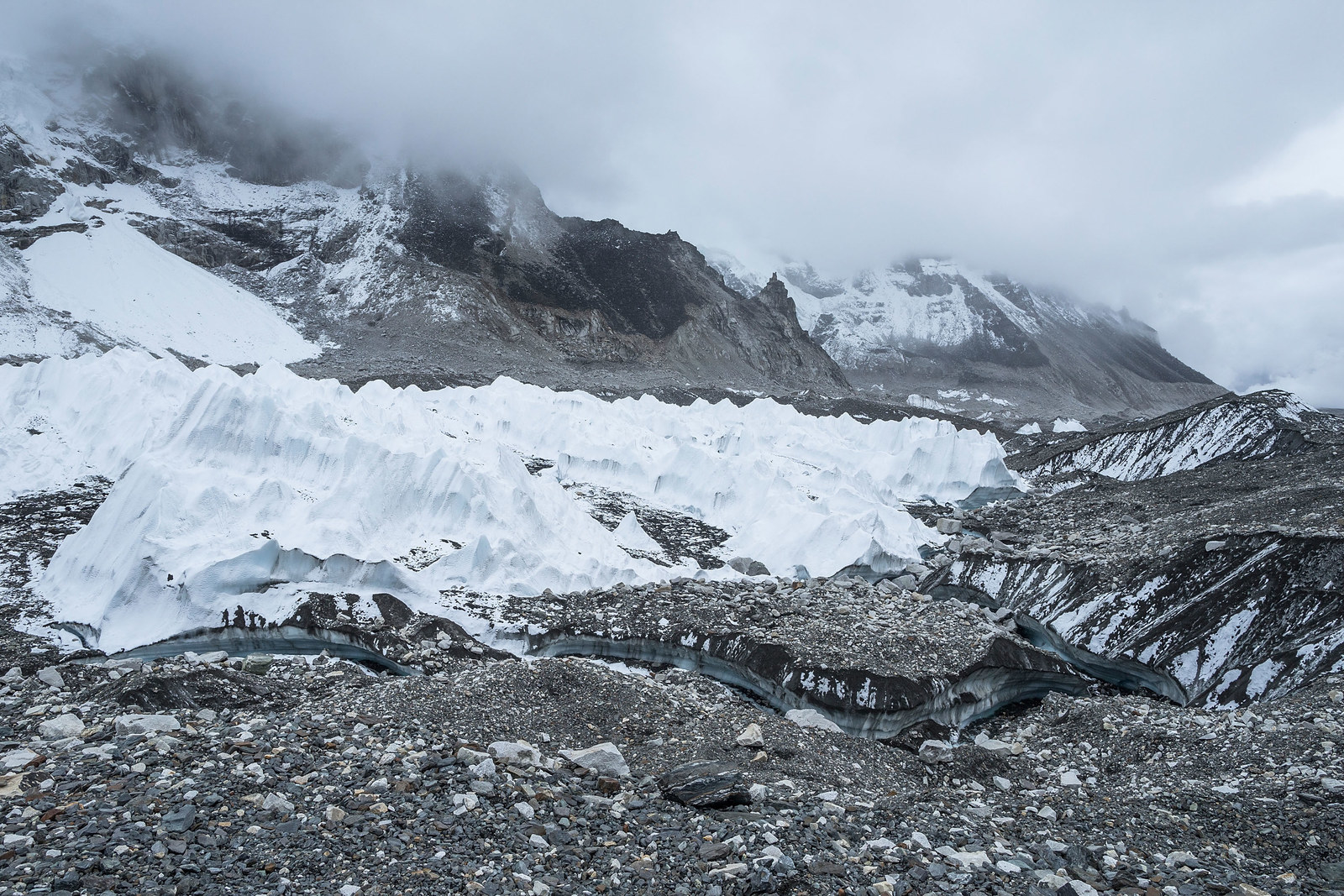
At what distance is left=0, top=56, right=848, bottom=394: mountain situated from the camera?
65188 mm

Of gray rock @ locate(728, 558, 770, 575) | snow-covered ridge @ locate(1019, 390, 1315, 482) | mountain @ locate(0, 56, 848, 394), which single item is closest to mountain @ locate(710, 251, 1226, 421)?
mountain @ locate(0, 56, 848, 394)

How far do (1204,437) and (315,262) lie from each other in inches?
3524

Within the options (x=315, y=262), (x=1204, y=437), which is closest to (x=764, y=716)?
(x=1204, y=437)

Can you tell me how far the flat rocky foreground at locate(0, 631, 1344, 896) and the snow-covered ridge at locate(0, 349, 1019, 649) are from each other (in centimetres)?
343

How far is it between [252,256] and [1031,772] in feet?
318

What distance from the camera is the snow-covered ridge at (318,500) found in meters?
13.5

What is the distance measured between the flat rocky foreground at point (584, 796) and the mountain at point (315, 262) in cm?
5588

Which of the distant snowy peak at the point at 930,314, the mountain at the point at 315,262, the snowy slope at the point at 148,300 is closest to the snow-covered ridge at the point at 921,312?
the distant snowy peak at the point at 930,314

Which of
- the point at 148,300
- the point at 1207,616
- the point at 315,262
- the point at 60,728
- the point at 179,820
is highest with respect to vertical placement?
the point at 315,262

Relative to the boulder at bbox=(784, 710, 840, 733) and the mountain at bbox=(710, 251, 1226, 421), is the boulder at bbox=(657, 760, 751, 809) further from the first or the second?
the mountain at bbox=(710, 251, 1226, 421)

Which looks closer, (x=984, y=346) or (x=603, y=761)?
(x=603, y=761)

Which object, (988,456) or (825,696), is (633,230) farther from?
(825,696)

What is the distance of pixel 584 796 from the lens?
679cm

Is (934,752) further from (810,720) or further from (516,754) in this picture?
(516,754)
